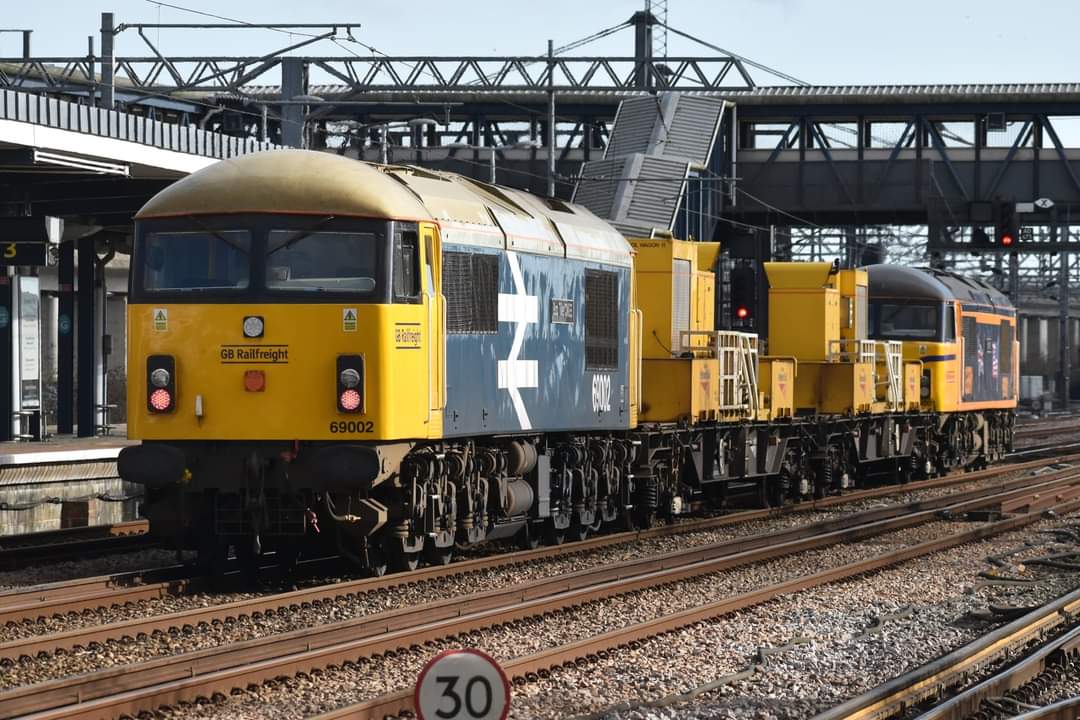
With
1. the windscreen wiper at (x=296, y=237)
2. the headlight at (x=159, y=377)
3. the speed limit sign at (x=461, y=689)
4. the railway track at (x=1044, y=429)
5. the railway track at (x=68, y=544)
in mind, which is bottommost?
the railway track at (x=1044, y=429)

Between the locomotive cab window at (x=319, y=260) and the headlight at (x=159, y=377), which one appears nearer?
the locomotive cab window at (x=319, y=260)

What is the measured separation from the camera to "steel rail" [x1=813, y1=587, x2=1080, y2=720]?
29.4 ft

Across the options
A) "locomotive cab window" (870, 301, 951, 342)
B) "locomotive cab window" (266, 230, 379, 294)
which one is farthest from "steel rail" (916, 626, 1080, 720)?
"locomotive cab window" (870, 301, 951, 342)

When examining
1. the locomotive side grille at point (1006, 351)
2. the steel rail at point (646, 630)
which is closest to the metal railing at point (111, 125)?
the steel rail at point (646, 630)

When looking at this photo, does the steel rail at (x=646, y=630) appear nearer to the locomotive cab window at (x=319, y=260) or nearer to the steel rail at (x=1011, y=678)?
the steel rail at (x=1011, y=678)

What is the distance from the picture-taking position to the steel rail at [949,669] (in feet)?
29.4

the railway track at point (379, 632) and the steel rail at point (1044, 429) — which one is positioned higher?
the railway track at point (379, 632)

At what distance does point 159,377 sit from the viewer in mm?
13742

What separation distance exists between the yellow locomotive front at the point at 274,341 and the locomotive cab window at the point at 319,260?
0.04 ft

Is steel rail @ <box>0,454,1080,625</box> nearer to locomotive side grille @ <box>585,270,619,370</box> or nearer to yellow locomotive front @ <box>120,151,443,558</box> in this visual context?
yellow locomotive front @ <box>120,151,443,558</box>

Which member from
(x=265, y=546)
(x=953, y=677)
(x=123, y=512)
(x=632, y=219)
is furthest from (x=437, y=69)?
(x=953, y=677)

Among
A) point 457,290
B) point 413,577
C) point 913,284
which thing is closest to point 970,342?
point 913,284

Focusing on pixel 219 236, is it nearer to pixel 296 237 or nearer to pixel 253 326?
pixel 296 237

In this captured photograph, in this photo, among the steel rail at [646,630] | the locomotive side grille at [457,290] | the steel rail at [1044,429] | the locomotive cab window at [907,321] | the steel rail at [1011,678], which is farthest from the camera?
the steel rail at [1044,429]
